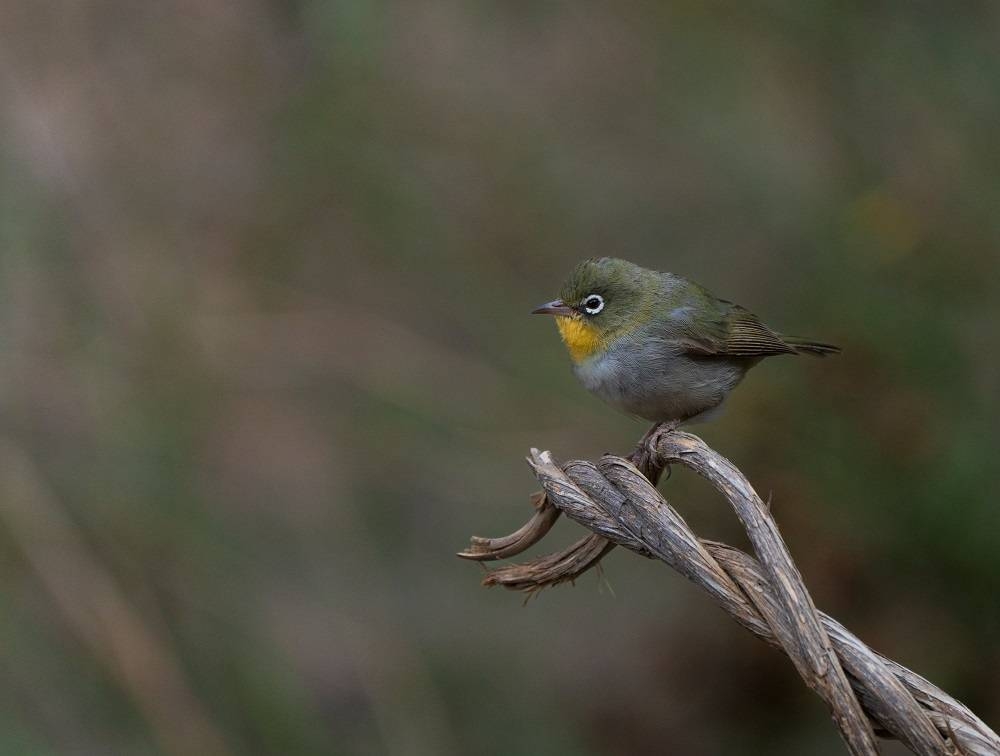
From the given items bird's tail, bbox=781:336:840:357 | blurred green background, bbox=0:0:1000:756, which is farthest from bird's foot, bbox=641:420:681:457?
blurred green background, bbox=0:0:1000:756

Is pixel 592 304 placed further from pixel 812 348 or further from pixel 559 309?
pixel 812 348

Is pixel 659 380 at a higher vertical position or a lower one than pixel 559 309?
lower

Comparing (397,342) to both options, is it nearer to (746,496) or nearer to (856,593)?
(856,593)

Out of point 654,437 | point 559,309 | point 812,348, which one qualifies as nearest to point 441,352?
point 559,309

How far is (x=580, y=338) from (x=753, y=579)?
2.22 m

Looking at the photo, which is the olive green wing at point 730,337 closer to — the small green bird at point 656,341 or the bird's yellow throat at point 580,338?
the small green bird at point 656,341

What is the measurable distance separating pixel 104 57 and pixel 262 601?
91.6 inches

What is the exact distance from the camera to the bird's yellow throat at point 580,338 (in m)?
3.68

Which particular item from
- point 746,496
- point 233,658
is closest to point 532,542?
point 746,496

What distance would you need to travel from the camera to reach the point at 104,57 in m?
4.73

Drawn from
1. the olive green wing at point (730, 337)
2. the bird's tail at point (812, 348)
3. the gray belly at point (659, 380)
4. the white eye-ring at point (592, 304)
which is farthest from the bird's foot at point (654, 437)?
the white eye-ring at point (592, 304)

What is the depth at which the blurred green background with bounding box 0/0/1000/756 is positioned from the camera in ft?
12.7

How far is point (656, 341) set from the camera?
11.9 feet

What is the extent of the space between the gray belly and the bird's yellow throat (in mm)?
47
